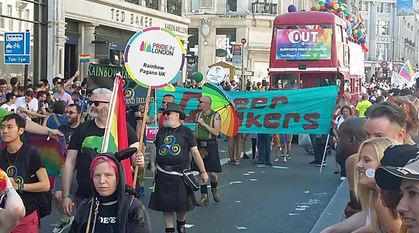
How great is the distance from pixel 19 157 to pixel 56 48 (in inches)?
760

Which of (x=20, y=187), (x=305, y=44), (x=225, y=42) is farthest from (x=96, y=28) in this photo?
(x=20, y=187)

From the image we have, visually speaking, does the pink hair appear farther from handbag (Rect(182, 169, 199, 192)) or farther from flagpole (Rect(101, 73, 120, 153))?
handbag (Rect(182, 169, 199, 192))

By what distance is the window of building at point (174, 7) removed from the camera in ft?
116

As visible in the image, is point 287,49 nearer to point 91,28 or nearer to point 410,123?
point 91,28

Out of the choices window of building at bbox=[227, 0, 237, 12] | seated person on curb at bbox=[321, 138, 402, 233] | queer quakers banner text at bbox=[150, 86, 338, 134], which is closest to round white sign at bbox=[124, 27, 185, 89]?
seated person on curb at bbox=[321, 138, 402, 233]

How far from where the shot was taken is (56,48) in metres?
24.4

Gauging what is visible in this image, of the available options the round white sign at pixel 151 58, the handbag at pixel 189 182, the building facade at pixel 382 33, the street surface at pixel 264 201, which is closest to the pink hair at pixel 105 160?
the round white sign at pixel 151 58

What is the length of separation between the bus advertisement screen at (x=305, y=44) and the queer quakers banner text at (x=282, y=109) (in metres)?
5.66

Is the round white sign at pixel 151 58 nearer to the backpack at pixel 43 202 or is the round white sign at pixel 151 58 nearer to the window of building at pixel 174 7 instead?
the backpack at pixel 43 202

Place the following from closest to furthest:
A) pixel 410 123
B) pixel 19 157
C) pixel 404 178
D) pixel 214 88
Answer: pixel 404 178, pixel 19 157, pixel 410 123, pixel 214 88

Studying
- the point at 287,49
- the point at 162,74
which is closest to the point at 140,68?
the point at 162,74

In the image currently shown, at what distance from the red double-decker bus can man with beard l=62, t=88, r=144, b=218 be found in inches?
598

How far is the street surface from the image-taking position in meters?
8.84

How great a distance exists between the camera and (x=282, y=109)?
15.2 meters
